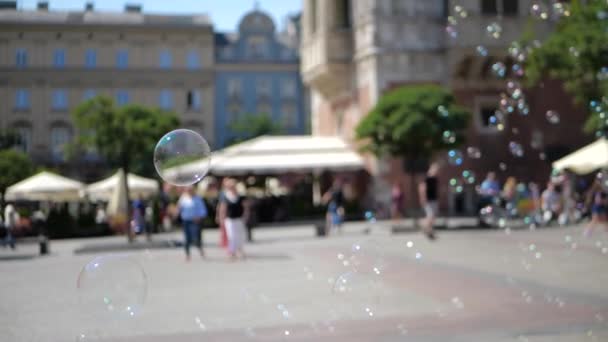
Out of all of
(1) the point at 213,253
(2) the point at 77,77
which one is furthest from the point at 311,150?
(2) the point at 77,77

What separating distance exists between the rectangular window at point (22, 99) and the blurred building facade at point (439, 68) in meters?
23.4

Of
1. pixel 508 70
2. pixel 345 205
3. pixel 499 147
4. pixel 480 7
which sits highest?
pixel 480 7

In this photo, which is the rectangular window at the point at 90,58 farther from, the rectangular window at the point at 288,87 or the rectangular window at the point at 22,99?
the rectangular window at the point at 288,87

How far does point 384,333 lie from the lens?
6211mm

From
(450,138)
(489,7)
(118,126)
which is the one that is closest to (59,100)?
(118,126)

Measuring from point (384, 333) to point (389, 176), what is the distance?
21.9m

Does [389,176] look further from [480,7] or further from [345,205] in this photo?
[480,7]

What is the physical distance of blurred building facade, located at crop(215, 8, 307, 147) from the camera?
188ft

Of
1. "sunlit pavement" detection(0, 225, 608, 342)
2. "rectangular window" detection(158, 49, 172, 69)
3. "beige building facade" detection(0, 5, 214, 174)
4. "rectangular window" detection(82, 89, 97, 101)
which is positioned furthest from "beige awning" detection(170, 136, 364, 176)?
"rectangular window" detection(82, 89, 97, 101)

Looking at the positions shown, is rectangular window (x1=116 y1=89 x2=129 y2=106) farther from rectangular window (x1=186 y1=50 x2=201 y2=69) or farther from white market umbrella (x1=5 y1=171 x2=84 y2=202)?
white market umbrella (x1=5 y1=171 x2=84 y2=202)

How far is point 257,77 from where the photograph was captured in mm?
58469

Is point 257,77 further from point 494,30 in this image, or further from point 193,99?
point 494,30

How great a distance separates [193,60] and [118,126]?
28659 mm

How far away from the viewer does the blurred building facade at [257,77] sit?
188 feet
